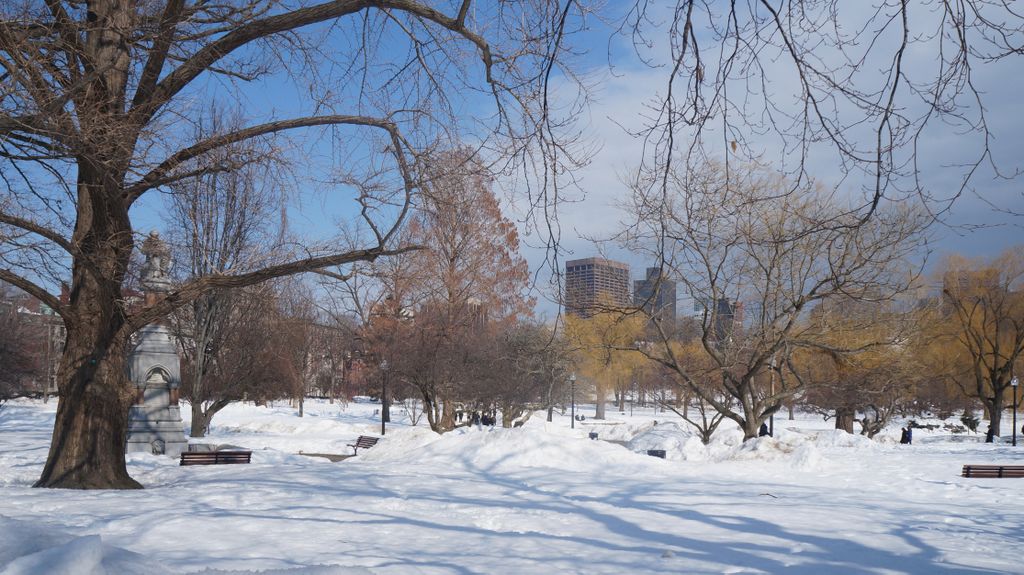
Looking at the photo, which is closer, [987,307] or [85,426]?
[85,426]

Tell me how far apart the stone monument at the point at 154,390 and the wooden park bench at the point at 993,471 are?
18.2 m

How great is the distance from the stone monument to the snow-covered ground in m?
3.19

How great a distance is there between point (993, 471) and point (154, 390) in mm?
19313

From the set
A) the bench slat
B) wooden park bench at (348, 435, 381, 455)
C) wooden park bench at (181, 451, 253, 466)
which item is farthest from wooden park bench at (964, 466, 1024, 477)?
wooden park bench at (348, 435, 381, 455)

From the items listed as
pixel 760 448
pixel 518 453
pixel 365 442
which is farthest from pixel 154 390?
pixel 760 448

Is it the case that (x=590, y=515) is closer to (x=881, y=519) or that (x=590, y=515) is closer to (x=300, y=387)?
(x=881, y=519)

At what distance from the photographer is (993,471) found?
1622 cm

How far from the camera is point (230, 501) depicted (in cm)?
984

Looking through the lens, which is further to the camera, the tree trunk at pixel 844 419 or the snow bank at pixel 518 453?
the tree trunk at pixel 844 419

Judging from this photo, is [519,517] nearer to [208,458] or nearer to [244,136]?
[244,136]

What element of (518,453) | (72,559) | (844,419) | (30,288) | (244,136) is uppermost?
(244,136)

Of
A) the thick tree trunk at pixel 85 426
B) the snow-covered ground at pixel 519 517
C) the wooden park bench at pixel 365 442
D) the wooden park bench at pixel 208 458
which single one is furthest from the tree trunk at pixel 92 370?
the wooden park bench at pixel 365 442

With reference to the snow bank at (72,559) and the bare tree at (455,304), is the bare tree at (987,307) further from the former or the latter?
the snow bank at (72,559)

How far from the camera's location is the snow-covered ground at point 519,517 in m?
6.89
